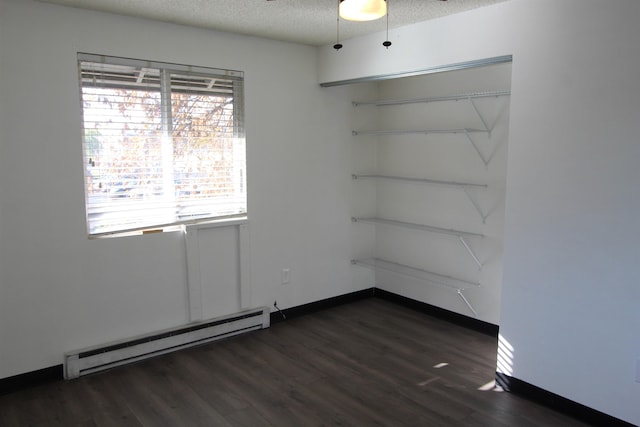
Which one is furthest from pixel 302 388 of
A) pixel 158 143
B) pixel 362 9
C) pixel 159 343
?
pixel 362 9

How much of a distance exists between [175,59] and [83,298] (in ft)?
5.77

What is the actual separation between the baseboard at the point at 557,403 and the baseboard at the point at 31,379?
285cm

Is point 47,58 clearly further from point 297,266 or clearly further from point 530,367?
point 530,367

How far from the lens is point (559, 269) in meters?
2.83

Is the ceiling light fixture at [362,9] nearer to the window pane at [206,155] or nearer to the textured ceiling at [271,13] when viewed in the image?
the textured ceiling at [271,13]

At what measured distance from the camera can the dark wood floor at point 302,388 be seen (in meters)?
2.83

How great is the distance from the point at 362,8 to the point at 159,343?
8.74 feet

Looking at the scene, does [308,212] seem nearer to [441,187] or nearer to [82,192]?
[441,187]

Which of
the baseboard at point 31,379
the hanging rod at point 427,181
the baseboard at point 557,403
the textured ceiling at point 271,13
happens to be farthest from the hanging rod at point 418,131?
the baseboard at point 31,379

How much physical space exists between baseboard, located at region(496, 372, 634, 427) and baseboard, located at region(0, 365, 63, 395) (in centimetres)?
285

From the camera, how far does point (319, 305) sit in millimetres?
4645

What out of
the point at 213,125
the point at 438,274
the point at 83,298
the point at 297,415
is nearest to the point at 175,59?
the point at 213,125

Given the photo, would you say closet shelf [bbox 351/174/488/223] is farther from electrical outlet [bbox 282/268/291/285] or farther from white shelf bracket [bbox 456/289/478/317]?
electrical outlet [bbox 282/268/291/285]

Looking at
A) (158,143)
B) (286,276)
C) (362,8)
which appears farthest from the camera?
(286,276)
